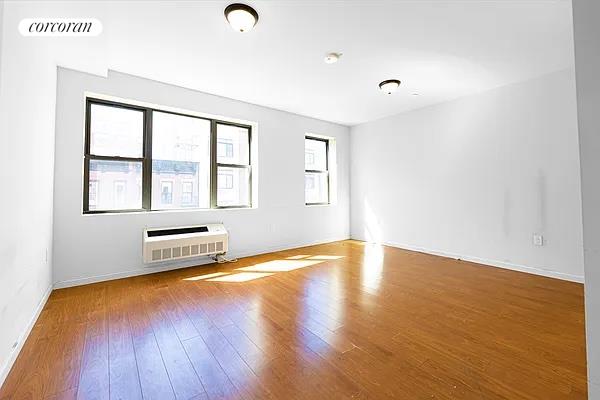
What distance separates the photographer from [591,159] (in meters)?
0.70

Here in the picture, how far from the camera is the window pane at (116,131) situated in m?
3.14

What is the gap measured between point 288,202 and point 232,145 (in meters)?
1.45

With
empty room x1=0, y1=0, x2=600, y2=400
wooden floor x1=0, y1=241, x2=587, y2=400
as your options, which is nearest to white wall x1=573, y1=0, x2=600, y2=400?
empty room x1=0, y1=0, x2=600, y2=400

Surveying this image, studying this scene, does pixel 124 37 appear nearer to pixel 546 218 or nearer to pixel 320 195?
pixel 320 195

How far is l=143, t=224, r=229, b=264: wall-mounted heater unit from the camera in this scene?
317 cm

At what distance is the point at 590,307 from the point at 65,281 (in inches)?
161

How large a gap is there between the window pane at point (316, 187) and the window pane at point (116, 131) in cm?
297

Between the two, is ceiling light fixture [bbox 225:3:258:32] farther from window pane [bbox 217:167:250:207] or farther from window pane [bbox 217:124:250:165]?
window pane [bbox 217:167:250:207]

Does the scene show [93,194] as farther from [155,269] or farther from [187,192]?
[155,269]

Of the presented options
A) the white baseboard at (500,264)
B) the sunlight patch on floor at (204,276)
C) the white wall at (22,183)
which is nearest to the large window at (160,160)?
the white wall at (22,183)

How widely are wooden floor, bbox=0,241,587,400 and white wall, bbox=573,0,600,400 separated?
0.89 m

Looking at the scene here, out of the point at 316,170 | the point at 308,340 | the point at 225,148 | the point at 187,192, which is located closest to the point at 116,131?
the point at 187,192

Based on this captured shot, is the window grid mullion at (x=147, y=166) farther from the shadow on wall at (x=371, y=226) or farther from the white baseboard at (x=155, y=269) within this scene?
the shadow on wall at (x=371, y=226)

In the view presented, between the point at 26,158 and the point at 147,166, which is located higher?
the point at 147,166
